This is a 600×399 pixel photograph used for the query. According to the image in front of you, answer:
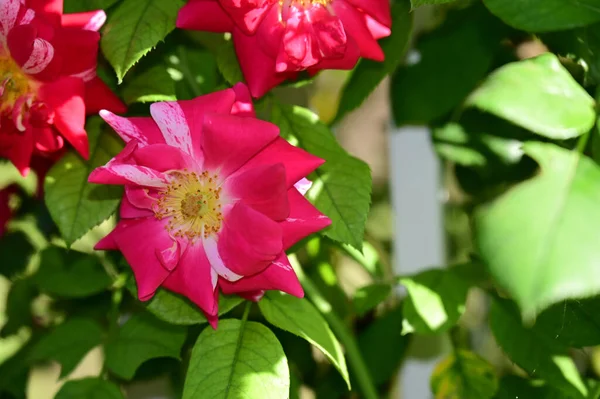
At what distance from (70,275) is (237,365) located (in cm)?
24

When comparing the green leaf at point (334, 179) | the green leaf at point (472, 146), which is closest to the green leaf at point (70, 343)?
the green leaf at point (334, 179)

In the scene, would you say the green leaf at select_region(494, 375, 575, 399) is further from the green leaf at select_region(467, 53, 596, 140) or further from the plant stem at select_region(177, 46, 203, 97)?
the plant stem at select_region(177, 46, 203, 97)

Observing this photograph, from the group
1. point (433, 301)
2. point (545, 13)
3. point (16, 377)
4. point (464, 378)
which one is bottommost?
point (16, 377)

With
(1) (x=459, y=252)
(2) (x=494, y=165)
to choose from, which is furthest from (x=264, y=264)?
(1) (x=459, y=252)

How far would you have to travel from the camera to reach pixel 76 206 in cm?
53

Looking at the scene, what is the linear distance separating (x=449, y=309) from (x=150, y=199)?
0.24 metres

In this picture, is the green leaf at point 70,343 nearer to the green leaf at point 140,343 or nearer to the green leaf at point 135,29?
the green leaf at point 140,343

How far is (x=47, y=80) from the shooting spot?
1.64ft

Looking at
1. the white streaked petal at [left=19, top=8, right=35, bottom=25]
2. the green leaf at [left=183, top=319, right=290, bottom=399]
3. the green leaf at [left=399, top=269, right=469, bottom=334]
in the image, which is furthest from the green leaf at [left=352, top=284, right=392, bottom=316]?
the white streaked petal at [left=19, top=8, right=35, bottom=25]

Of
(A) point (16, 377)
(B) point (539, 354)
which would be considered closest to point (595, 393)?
(B) point (539, 354)

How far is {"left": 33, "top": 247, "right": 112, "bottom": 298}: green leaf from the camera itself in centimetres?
64

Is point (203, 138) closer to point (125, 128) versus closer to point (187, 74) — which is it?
point (125, 128)

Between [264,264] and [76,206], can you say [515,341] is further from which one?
[76,206]

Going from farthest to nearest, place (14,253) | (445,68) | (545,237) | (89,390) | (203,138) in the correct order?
(14,253)
(445,68)
(89,390)
(203,138)
(545,237)
